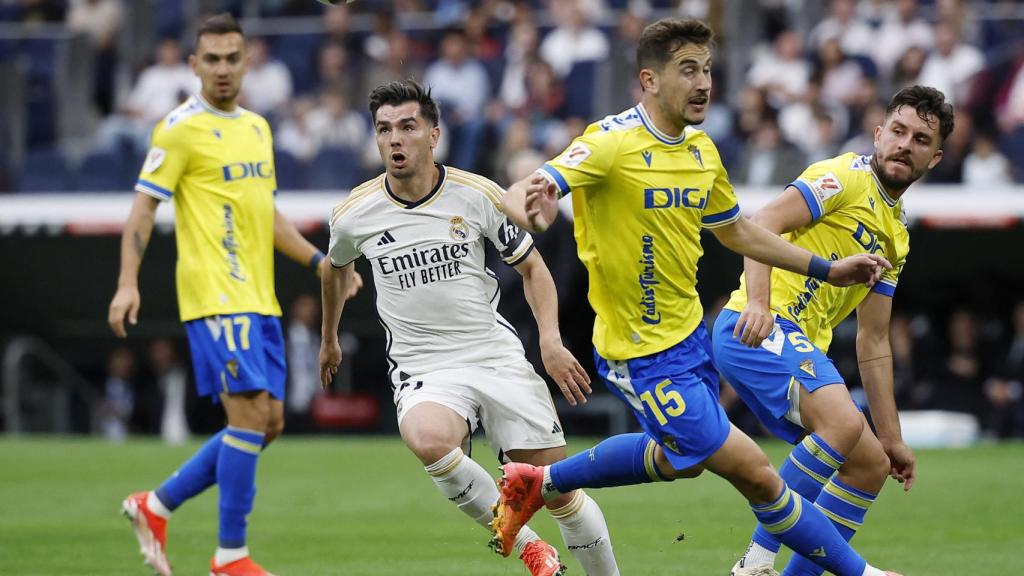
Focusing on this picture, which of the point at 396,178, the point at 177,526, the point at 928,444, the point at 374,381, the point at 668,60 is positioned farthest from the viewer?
the point at 374,381

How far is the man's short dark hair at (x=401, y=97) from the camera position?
729 cm

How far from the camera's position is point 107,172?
753 inches

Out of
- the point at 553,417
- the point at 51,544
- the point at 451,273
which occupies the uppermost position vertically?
the point at 451,273

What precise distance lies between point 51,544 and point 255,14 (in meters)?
14.0

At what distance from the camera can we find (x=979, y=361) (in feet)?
57.7

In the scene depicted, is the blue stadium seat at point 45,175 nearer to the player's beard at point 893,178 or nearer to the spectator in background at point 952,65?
the spectator in background at point 952,65

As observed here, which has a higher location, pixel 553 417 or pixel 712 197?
pixel 712 197

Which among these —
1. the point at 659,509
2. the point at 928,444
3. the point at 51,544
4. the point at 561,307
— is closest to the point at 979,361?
the point at 928,444

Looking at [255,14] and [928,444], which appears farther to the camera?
[255,14]

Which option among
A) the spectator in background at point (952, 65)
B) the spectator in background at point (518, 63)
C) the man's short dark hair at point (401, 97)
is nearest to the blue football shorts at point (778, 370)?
the man's short dark hair at point (401, 97)

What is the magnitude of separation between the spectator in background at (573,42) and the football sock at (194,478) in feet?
37.5

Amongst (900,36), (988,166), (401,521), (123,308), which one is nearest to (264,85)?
(900,36)

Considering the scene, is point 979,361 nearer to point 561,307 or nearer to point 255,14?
point 561,307

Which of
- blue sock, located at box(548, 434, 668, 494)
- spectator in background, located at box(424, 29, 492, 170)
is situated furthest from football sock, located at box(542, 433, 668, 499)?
spectator in background, located at box(424, 29, 492, 170)
